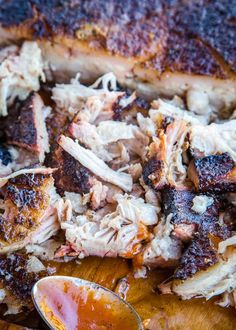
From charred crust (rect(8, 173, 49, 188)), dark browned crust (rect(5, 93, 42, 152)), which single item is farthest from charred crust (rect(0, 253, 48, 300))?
dark browned crust (rect(5, 93, 42, 152))

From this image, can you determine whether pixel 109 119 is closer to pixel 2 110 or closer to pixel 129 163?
pixel 129 163

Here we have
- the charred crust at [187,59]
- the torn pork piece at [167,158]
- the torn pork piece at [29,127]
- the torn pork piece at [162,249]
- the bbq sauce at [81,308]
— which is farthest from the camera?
the charred crust at [187,59]

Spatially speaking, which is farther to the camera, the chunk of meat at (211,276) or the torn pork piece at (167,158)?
the torn pork piece at (167,158)

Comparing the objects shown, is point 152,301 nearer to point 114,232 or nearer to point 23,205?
point 114,232

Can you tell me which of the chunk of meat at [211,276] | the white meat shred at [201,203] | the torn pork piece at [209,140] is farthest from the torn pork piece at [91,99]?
the chunk of meat at [211,276]

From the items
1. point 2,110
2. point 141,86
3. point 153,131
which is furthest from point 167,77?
point 2,110

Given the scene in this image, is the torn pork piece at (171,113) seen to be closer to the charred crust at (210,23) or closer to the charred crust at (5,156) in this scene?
the charred crust at (210,23)

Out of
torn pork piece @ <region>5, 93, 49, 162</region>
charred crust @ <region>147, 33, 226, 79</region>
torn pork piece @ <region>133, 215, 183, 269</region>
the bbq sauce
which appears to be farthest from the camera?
charred crust @ <region>147, 33, 226, 79</region>

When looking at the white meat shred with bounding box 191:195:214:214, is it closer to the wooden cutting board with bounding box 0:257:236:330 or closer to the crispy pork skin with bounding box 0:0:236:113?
the wooden cutting board with bounding box 0:257:236:330
